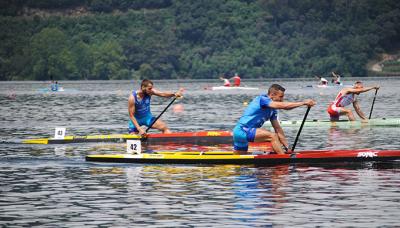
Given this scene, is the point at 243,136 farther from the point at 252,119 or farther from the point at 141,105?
the point at 141,105

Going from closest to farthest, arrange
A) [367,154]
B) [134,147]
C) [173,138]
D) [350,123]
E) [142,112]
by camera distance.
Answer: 1. [367,154]
2. [134,147]
3. [173,138]
4. [142,112]
5. [350,123]

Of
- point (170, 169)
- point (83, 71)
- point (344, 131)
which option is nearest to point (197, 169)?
point (170, 169)

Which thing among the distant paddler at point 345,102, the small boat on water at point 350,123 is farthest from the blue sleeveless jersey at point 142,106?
the distant paddler at point 345,102

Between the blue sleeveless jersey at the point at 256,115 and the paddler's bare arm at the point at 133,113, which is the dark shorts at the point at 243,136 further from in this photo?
the paddler's bare arm at the point at 133,113

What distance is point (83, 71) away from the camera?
192250 millimetres

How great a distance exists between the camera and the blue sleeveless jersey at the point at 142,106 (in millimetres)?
31562

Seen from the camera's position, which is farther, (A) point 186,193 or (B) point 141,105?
(B) point 141,105

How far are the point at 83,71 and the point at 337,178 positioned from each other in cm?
17138

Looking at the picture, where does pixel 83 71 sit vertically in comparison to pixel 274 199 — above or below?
below

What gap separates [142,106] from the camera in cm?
3170

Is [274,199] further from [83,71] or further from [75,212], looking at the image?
[83,71]

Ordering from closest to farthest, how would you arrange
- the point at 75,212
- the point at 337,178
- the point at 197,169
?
the point at 75,212 → the point at 337,178 → the point at 197,169

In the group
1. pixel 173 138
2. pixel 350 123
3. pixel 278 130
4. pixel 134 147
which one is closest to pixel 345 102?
pixel 350 123

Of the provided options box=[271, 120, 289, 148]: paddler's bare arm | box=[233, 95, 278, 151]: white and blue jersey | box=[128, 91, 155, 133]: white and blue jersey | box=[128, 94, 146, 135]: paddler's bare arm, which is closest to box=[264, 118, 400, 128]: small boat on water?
box=[128, 91, 155, 133]: white and blue jersey
